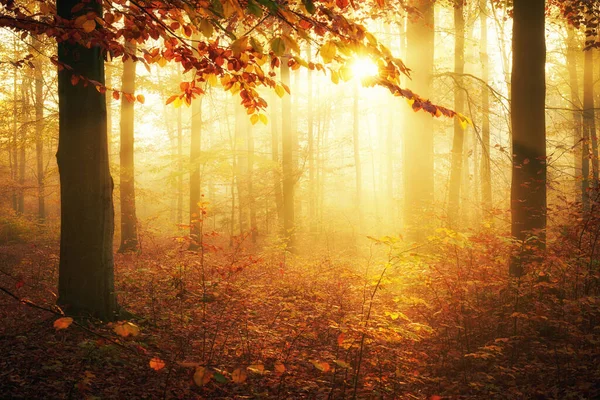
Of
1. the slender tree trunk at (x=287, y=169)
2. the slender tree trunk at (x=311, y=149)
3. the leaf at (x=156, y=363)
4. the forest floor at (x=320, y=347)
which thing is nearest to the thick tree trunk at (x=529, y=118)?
the forest floor at (x=320, y=347)

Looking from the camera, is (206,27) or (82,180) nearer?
(206,27)

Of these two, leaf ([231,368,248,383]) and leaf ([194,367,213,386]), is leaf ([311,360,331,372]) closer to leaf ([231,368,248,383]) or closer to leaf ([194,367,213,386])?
leaf ([231,368,248,383])

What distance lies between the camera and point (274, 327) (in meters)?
6.24

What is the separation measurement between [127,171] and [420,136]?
31.8 feet

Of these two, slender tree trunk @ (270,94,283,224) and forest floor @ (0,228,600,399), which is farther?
slender tree trunk @ (270,94,283,224)

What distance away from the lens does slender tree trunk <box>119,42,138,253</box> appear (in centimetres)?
1393

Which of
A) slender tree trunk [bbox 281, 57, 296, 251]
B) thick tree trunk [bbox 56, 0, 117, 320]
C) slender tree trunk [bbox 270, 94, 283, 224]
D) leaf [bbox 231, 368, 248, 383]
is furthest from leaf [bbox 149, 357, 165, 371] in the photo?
slender tree trunk [bbox 270, 94, 283, 224]

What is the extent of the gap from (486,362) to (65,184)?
223 inches

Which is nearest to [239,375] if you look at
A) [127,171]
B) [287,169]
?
[287,169]

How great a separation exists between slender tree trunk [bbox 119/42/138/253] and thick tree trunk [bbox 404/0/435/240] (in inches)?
358

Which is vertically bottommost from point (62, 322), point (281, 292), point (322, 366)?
point (281, 292)

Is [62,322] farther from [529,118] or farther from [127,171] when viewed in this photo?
[127,171]

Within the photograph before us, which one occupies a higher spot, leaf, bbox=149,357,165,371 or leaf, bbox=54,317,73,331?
leaf, bbox=54,317,73,331

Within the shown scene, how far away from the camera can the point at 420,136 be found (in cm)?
1100
